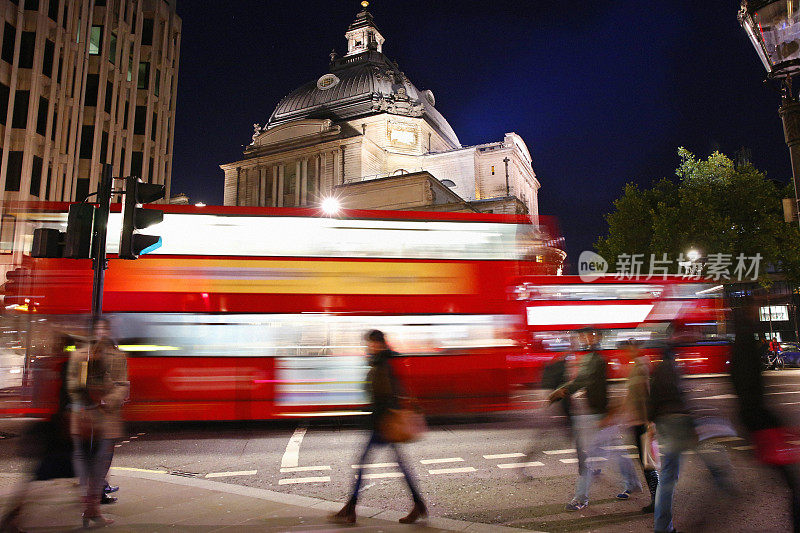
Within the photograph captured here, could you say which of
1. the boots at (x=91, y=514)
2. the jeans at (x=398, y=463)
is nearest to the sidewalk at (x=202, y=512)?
the boots at (x=91, y=514)

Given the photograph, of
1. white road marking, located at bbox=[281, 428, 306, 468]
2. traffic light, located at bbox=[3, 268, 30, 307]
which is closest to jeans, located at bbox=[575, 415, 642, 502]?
white road marking, located at bbox=[281, 428, 306, 468]

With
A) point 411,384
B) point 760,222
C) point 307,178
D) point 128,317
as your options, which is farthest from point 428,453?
point 307,178

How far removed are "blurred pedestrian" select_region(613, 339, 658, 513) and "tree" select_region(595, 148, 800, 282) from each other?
28185 millimetres

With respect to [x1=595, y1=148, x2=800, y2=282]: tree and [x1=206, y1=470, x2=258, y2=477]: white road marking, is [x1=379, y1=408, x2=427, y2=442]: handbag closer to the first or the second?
[x1=206, y1=470, x2=258, y2=477]: white road marking

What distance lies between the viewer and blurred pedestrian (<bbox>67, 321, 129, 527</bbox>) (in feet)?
14.6

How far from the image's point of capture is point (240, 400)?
9.00 m

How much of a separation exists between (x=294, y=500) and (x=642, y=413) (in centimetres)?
326

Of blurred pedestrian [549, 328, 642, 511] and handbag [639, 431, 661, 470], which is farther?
blurred pedestrian [549, 328, 642, 511]

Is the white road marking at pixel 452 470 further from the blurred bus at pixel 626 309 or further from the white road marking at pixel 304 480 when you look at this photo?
the blurred bus at pixel 626 309

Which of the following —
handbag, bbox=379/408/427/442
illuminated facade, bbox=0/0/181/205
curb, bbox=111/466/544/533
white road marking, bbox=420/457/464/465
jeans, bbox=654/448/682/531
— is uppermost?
illuminated facade, bbox=0/0/181/205

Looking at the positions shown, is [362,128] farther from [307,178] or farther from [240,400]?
[240,400]

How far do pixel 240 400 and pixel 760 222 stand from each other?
99.7 feet

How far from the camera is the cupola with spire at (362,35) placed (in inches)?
3052

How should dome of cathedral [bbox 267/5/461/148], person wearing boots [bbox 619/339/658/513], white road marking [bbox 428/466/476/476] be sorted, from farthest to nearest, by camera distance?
1. dome of cathedral [bbox 267/5/461/148]
2. white road marking [bbox 428/466/476/476]
3. person wearing boots [bbox 619/339/658/513]
